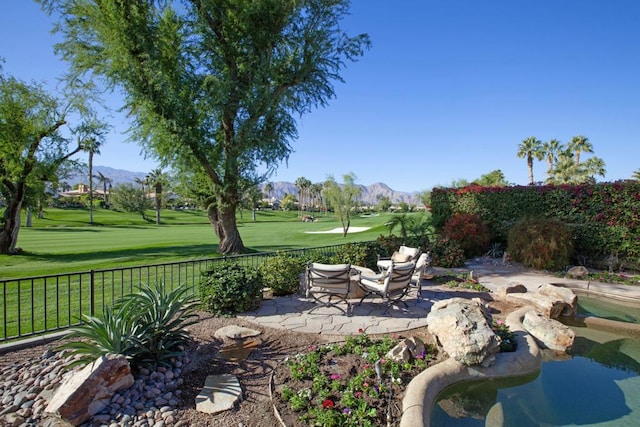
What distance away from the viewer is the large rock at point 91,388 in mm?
3016

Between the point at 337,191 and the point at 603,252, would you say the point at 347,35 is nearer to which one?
the point at 603,252

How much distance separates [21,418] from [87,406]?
0.59 meters

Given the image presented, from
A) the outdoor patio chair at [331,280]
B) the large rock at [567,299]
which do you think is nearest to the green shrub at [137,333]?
the outdoor patio chair at [331,280]

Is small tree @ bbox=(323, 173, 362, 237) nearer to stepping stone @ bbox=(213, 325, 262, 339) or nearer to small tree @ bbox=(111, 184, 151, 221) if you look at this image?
stepping stone @ bbox=(213, 325, 262, 339)

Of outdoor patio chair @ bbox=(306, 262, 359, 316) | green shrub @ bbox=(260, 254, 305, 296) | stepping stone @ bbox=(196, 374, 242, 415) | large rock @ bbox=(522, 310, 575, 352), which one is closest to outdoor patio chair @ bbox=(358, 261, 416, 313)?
outdoor patio chair @ bbox=(306, 262, 359, 316)

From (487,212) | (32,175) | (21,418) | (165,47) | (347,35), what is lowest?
(21,418)

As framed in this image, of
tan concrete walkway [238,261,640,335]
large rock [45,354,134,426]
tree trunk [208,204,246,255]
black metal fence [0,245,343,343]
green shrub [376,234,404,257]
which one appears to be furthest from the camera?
tree trunk [208,204,246,255]

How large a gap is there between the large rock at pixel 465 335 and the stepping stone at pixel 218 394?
2.60 m

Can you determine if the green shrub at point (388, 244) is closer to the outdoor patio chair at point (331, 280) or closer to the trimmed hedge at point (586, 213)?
the outdoor patio chair at point (331, 280)

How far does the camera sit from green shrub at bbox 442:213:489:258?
1270 cm

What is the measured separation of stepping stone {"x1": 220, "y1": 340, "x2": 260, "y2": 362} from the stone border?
7.16 ft

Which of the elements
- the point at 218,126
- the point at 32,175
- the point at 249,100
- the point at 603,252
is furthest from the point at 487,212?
the point at 32,175

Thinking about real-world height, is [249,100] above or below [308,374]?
above

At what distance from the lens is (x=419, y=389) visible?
11.0 ft
